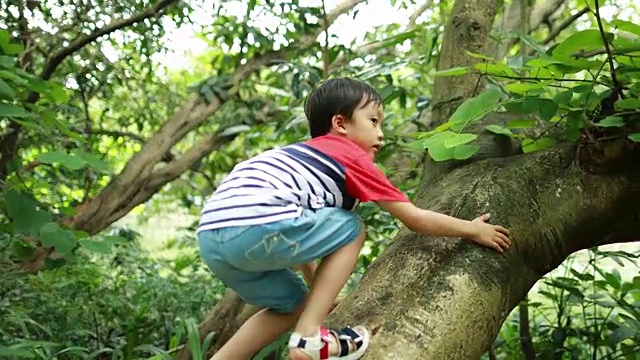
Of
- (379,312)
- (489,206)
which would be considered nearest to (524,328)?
(489,206)

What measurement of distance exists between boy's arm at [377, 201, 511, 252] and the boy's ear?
0.23 metres

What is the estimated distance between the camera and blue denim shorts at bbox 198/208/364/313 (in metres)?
1.41

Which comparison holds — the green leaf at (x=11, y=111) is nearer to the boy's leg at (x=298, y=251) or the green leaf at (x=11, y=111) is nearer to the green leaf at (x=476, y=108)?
the boy's leg at (x=298, y=251)

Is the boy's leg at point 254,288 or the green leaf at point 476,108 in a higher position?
the green leaf at point 476,108

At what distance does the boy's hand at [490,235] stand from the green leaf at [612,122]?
35cm

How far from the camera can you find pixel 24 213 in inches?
84.0

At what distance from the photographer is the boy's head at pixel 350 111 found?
1.60 metres

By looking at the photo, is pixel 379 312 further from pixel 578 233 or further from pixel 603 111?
pixel 603 111

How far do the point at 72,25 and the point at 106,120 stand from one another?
1003mm

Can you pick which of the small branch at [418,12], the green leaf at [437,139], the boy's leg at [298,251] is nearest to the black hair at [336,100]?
the green leaf at [437,139]

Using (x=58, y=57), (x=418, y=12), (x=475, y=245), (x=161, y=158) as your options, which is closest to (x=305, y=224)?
(x=475, y=245)

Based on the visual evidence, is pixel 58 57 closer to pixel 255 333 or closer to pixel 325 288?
pixel 255 333

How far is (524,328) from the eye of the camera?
3.02 meters

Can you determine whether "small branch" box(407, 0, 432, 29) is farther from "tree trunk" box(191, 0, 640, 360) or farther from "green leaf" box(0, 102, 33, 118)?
"green leaf" box(0, 102, 33, 118)
